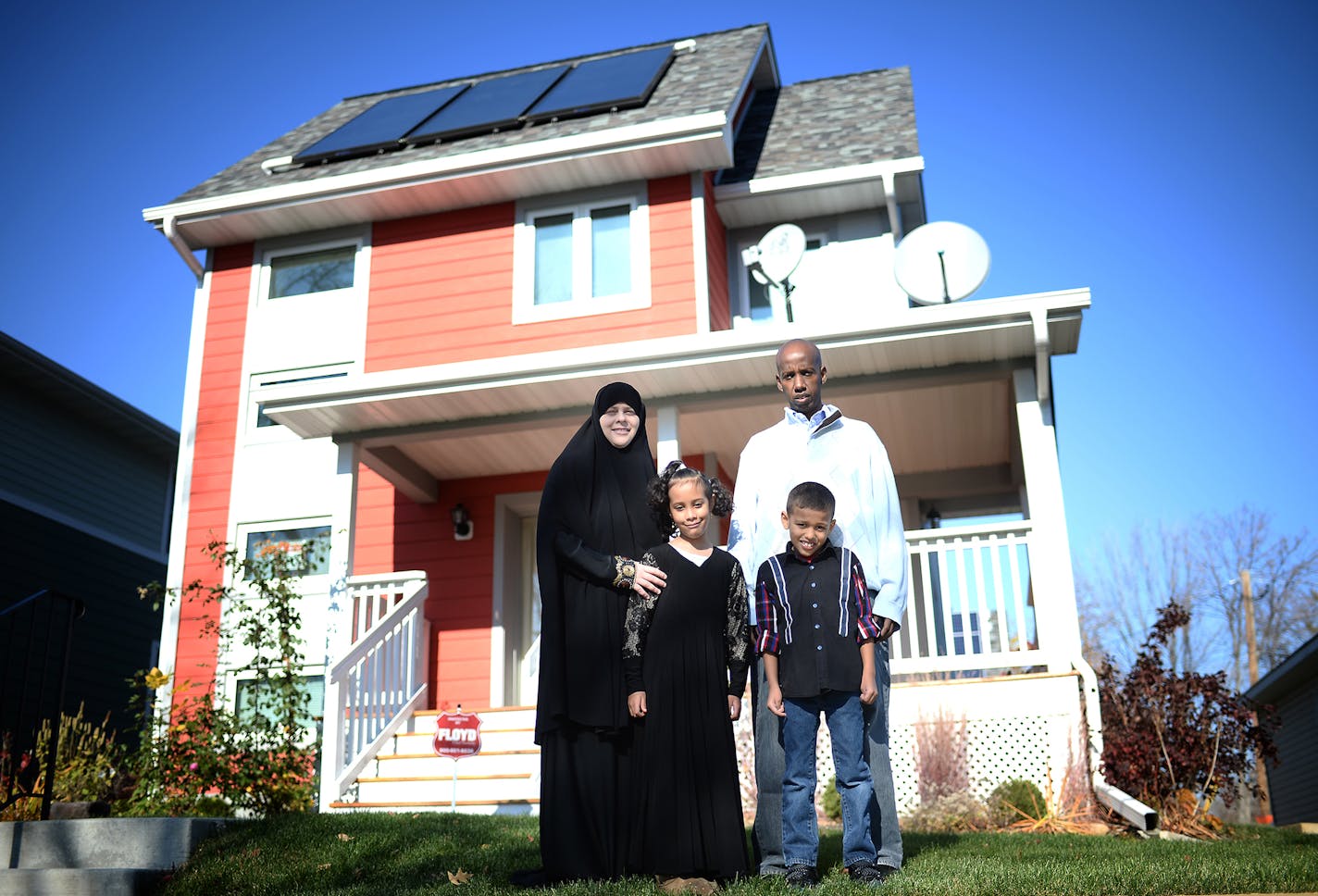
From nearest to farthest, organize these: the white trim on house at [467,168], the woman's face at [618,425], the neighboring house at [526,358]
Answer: the woman's face at [618,425]
the neighboring house at [526,358]
the white trim on house at [467,168]

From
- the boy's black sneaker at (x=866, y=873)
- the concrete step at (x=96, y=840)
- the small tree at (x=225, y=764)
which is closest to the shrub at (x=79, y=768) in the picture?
the small tree at (x=225, y=764)

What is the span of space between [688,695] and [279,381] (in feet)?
28.2

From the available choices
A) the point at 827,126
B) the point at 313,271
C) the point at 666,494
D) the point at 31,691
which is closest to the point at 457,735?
the point at 666,494

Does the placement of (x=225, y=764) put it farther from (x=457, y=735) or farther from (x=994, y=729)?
(x=994, y=729)

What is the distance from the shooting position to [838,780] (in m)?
3.50

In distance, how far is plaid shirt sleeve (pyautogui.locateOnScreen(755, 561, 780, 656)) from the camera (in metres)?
3.61

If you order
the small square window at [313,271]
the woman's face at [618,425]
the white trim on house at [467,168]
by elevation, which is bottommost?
the woman's face at [618,425]

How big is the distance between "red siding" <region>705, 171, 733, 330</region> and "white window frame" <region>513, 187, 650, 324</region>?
0.59 meters

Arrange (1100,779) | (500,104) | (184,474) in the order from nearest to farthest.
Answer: (1100,779) → (184,474) → (500,104)

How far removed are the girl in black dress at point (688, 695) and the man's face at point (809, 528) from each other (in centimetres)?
27

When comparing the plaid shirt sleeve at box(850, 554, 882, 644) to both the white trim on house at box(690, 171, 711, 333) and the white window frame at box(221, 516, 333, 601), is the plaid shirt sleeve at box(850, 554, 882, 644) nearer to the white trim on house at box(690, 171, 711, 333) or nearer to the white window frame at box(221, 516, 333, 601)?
the white trim on house at box(690, 171, 711, 333)

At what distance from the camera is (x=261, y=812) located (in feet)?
22.2

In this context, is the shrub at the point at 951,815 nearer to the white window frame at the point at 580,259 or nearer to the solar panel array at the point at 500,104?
the white window frame at the point at 580,259

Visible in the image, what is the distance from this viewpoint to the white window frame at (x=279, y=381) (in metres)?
10.9
